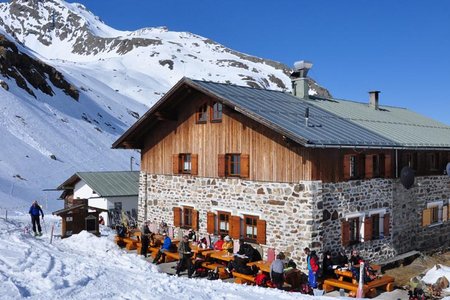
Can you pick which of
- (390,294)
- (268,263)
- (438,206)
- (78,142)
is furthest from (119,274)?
(78,142)

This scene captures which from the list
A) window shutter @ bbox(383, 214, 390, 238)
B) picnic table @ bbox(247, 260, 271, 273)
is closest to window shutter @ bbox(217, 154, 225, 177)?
picnic table @ bbox(247, 260, 271, 273)

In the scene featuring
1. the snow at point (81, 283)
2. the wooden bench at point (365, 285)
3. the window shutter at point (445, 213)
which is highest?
the window shutter at point (445, 213)

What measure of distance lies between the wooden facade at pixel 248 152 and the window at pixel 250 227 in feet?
4.58

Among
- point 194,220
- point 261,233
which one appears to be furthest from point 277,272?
point 194,220

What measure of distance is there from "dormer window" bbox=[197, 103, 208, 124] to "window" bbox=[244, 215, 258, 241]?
4.12 m

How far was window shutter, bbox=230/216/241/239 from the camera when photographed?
55.2 feet

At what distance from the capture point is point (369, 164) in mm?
16828

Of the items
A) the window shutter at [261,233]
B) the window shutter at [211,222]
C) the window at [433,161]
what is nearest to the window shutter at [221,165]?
the window shutter at [211,222]

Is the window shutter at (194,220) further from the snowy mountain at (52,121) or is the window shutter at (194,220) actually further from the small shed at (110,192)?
the snowy mountain at (52,121)

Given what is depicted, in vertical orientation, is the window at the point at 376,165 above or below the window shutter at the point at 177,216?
above

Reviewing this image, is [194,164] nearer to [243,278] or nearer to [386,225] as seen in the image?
[243,278]

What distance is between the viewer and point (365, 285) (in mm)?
13180

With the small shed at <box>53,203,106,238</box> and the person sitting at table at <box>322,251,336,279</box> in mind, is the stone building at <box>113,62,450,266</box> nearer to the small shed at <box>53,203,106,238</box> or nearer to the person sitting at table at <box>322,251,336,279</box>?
the person sitting at table at <box>322,251,336,279</box>

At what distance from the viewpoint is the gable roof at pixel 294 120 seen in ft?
48.8
